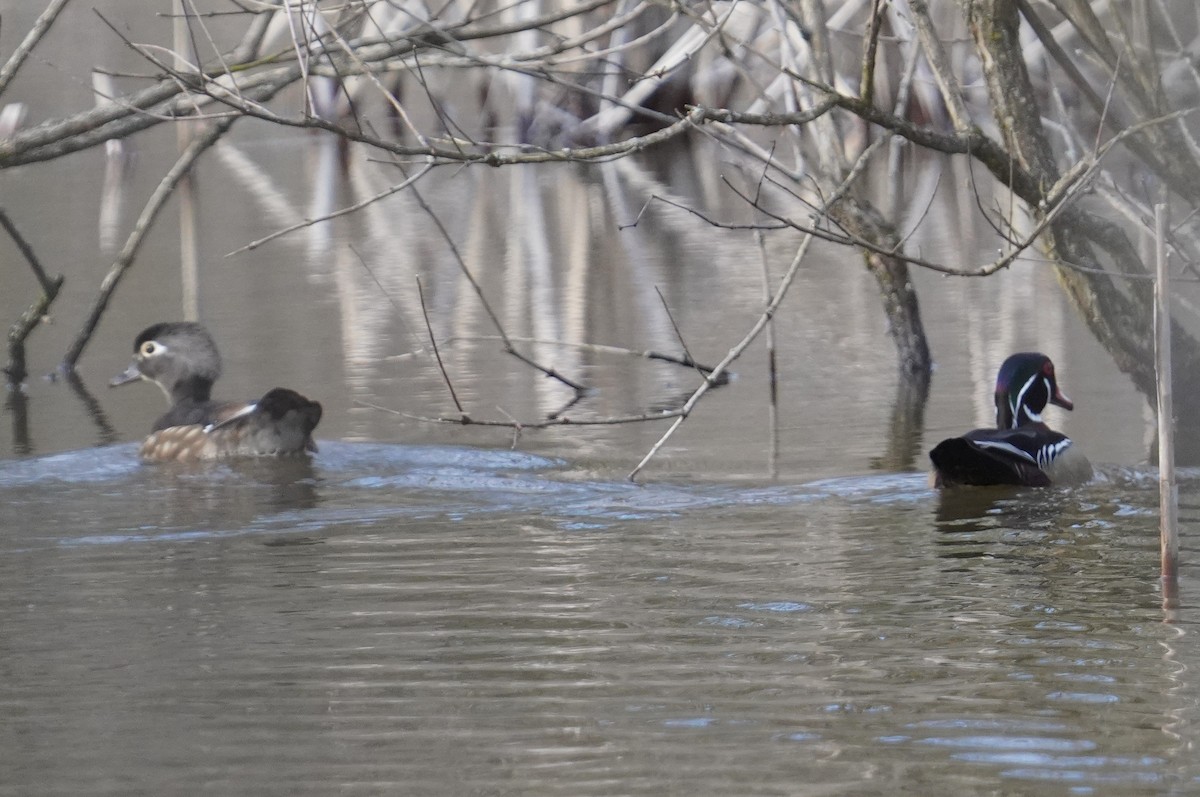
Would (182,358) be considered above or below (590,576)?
above

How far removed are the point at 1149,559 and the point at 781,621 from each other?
4.27ft

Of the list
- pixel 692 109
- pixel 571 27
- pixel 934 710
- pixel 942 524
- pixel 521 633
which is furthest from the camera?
pixel 571 27

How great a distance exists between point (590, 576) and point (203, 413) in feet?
11.1

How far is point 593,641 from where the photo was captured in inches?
182

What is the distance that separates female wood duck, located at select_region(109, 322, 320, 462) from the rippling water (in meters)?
0.73

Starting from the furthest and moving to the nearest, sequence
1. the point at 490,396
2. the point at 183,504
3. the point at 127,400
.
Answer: the point at 127,400 < the point at 490,396 < the point at 183,504

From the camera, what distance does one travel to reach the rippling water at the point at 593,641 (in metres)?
3.67

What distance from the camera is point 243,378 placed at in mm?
9906

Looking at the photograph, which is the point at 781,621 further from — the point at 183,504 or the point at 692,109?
the point at 183,504

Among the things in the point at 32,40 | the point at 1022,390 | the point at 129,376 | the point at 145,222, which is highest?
the point at 32,40

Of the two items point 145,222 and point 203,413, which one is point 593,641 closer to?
point 203,413

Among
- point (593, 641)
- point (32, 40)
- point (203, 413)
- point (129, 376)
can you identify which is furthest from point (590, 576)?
point (129, 376)

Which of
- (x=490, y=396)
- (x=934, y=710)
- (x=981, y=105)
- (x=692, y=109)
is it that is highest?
(x=981, y=105)

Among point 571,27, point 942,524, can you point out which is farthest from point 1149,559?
point 571,27
